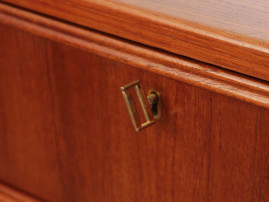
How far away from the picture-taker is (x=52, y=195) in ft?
2.61

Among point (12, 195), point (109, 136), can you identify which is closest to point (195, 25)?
point (109, 136)

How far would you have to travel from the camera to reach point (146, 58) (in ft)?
1.99

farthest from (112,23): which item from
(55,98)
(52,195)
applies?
(52,195)

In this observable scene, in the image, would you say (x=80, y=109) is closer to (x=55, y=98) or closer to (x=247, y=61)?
(x=55, y=98)

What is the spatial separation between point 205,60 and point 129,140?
0.15 meters

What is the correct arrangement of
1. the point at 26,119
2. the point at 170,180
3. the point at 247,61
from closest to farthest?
the point at 247,61
the point at 170,180
the point at 26,119

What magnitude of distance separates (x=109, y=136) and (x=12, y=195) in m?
0.22

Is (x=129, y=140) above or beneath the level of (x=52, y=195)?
above

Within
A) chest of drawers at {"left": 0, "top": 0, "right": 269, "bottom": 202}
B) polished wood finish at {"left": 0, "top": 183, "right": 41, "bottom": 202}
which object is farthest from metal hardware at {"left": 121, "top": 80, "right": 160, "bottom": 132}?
polished wood finish at {"left": 0, "top": 183, "right": 41, "bottom": 202}

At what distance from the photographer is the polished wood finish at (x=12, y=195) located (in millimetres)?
823

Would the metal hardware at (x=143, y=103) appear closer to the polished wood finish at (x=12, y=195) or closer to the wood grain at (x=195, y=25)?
the wood grain at (x=195, y=25)

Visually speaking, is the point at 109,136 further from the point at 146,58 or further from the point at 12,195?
the point at 12,195

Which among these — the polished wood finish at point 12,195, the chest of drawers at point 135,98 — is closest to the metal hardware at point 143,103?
the chest of drawers at point 135,98

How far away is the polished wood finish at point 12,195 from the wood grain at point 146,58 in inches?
9.5
